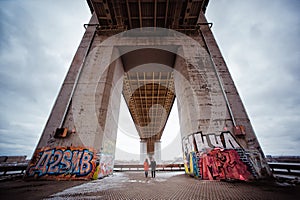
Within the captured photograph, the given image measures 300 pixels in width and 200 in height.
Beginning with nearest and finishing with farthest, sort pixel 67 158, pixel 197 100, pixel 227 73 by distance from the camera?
pixel 67 158 < pixel 197 100 < pixel 227 73

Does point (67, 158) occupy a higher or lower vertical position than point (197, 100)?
lower

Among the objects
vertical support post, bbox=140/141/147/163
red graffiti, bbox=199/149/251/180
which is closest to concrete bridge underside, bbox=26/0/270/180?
red graffiti, bbox=199/149/251/180

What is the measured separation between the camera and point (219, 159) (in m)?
6.47

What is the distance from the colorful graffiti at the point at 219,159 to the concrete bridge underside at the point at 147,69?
0.15 feet

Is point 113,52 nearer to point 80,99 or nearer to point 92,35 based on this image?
point 92,35

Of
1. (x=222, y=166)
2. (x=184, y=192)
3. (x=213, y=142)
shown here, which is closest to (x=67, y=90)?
(x=184, y=192)

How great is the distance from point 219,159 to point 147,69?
10280 mm

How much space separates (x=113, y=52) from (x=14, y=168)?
9948 millimetres

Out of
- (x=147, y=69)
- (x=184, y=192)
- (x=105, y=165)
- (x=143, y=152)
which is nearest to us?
(x=184, y=192)

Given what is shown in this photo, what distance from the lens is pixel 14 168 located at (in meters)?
7.70

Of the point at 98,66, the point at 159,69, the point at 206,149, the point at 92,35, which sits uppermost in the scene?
the point at 92,35

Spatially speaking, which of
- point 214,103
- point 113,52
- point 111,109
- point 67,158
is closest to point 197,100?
point 214,103

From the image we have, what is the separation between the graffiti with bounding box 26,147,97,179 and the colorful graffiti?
18.6ft

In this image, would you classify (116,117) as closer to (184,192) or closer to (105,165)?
(105,165)
